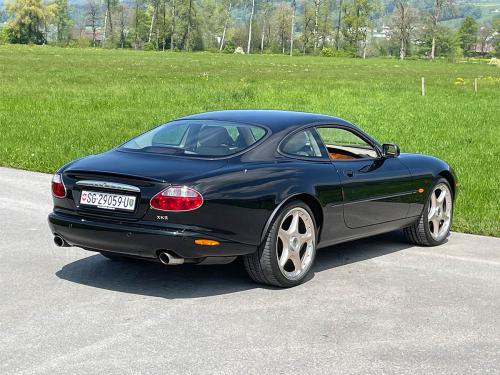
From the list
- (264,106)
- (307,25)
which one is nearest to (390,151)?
(264,106)

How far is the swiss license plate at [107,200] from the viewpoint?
6777 millimetres

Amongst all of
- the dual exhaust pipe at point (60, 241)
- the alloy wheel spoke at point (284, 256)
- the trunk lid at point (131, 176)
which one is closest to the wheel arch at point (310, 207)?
the alloy wheel spoke at point (284, 256)

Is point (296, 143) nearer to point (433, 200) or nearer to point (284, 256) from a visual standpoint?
point (284, 256)

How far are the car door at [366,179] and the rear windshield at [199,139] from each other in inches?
33.7

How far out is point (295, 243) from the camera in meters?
7.31

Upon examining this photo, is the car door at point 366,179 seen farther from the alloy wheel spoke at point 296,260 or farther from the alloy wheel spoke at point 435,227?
the alloy wheel spoke at point 296,260

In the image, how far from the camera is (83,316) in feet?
20.4

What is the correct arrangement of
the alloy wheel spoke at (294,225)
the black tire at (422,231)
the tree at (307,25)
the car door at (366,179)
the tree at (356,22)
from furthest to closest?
the tree at (307,25) < the tree at (356,22) < the black tire at (422,231) < the car door at (366,179) < the alloy wheel spoke at (294,225)

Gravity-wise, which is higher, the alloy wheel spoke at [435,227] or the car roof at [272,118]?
the car roof at [272,118]

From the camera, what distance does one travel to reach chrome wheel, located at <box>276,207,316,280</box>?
7.23m

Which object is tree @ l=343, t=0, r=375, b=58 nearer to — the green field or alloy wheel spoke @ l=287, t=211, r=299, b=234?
the green field

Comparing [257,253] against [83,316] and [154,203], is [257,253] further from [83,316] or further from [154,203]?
[83,316]

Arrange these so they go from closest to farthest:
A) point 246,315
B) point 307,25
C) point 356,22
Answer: point 246,315
point 356,22
point 307,25

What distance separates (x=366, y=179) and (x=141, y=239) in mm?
2308
